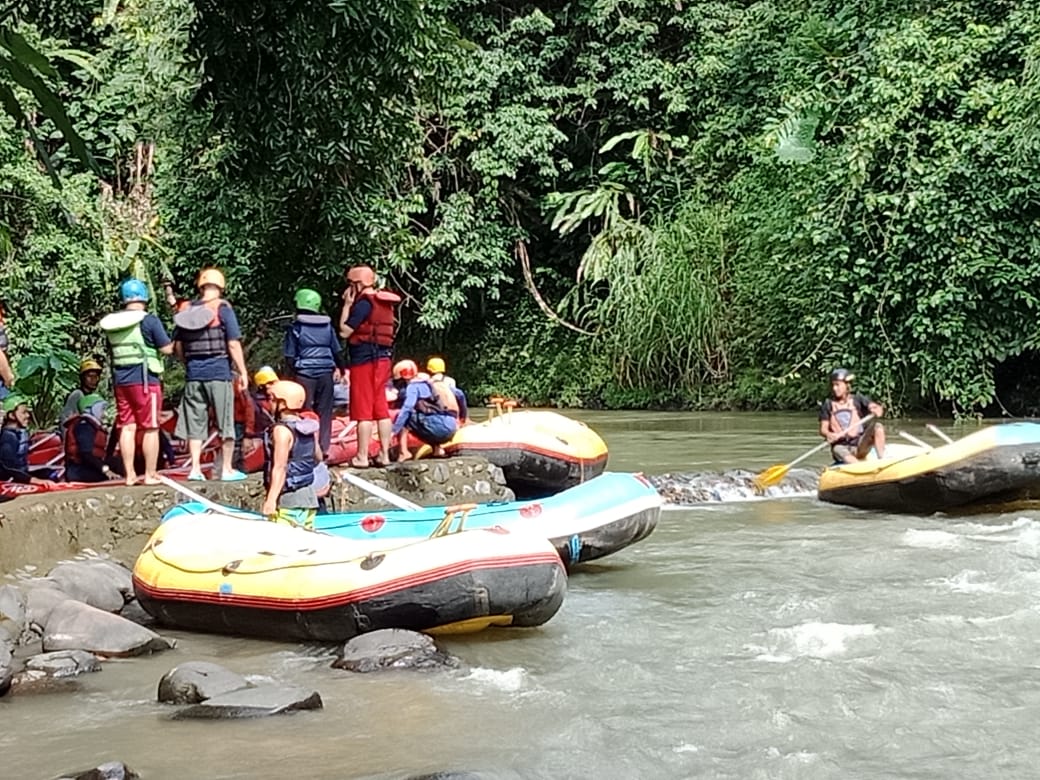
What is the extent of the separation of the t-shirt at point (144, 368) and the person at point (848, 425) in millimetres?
5608

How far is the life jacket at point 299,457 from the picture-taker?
670 centimetres

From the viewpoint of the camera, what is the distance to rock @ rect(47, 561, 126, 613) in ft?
20.4

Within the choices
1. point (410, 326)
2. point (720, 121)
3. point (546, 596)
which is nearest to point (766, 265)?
point (720, 121)

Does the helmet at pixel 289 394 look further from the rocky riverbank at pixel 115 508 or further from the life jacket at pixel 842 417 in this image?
the life jacket at pixel 842 417

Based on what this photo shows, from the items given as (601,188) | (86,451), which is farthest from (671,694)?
(601,188)

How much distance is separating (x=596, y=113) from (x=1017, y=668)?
628 inches

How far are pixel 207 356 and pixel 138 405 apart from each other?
1.55 ft

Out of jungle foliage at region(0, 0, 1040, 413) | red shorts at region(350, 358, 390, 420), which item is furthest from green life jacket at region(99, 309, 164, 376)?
jungle foliage at region(0, 0, 1040, 413)

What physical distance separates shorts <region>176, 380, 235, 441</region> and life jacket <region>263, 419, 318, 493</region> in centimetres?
66

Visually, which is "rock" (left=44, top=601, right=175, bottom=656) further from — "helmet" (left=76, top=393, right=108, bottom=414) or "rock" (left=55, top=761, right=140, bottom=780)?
"helmet" (left=76, top=393, right=108, bottom=414)

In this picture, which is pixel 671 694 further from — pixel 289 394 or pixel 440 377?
pixel 440 377

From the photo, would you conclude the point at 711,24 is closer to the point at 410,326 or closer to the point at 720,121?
the point at 720,121

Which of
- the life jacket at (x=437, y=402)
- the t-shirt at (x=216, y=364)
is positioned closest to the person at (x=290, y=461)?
the t-shirt at (x=216, y=364)

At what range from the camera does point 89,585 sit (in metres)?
6.39
